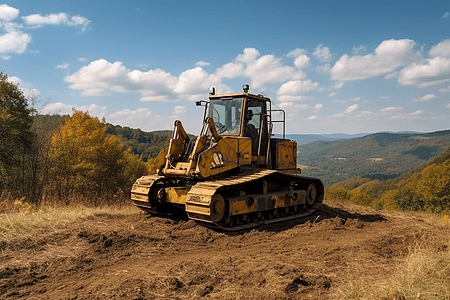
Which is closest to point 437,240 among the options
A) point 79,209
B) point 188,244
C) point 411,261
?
point 411,261

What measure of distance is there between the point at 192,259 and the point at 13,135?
22670 mm

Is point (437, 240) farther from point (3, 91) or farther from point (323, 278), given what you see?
point (3, 91)

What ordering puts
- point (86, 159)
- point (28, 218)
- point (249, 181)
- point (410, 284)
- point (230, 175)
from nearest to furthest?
point (410, 284) < point (28, 218) < point (249, 181) < point (230, 175) < point (86, 159)

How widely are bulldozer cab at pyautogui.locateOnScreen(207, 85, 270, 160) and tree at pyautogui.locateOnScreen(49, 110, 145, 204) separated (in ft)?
57.8

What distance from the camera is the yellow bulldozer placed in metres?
9.14

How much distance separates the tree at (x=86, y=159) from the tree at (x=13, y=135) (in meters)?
2.01

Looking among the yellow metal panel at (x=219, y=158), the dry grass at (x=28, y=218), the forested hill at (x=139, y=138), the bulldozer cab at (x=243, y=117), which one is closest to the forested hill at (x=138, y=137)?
the forested hill at (x=139, y=138)

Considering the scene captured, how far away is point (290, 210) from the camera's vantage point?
1145cm

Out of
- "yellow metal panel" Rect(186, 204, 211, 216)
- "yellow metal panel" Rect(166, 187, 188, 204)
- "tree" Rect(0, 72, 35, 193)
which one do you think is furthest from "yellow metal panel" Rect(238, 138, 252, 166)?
"tree" Rect(0, 72, 35, 193)

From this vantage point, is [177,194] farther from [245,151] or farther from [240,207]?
[245,151]

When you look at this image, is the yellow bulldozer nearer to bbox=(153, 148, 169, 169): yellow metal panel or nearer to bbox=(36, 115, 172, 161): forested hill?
bbox=(153, 148, 169, 169): yellow metal panel

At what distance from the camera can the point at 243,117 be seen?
10.6m

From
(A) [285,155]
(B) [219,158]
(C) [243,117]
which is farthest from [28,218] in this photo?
(A) [285,155]

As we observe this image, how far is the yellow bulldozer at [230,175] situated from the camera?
9141 millimetres
